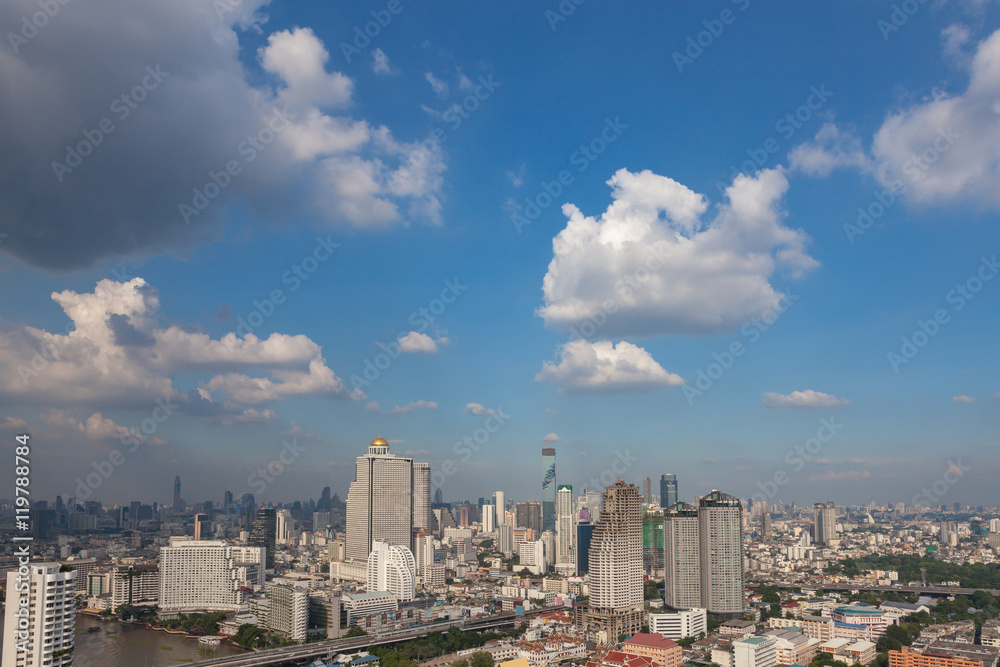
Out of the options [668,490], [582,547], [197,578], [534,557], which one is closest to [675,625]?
[582,547]

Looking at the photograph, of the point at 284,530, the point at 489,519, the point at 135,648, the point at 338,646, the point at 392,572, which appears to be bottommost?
the point at 489,519

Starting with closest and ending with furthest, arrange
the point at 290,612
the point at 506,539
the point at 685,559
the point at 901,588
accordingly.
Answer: the point at 290,612, the point at 685,559, the point at 901,588, the point at 506,539

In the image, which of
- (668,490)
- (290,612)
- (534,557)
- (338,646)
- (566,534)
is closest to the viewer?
(338,646)

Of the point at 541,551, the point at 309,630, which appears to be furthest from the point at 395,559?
the point at 541,551

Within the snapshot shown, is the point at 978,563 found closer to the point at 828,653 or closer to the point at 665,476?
the point at 665,476

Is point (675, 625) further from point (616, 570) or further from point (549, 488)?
point (549, 488)

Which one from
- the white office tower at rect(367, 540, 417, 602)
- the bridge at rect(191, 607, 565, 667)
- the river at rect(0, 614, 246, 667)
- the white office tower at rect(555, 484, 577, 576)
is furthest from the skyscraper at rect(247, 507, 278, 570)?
the bridge at rect(191, 607, 565, 667)
